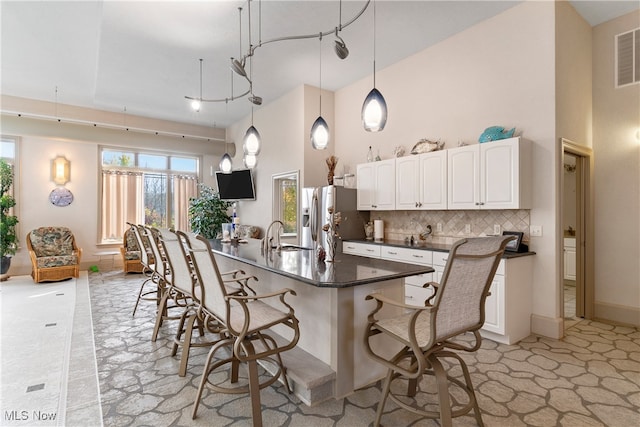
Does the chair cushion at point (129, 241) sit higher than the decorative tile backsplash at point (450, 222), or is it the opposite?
the decorative tile backsplash at point (450, 222)

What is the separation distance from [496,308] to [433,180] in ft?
5.32

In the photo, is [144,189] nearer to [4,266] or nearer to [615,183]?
[4,266]

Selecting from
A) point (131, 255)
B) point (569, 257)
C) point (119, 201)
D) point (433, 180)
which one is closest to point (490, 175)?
point (433, 180)

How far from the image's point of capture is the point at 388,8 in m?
3.56

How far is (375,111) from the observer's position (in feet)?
8.76

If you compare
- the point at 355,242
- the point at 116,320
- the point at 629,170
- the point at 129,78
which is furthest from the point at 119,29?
the point at 629,170

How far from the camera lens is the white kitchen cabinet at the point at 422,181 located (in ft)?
13.1

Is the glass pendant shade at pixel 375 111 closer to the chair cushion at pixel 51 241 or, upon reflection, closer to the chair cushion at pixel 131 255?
the chair cushion at pixel 131 255

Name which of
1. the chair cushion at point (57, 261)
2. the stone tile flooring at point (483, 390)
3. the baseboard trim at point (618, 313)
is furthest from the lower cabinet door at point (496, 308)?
the chair cushion at point (57, 261)

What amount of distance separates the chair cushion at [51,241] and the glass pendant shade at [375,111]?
6.81m

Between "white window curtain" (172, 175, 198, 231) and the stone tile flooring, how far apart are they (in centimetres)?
504

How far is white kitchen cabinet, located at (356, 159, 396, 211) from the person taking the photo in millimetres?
4602

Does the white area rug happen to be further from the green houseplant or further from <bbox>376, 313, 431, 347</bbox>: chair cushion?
the green houseplant

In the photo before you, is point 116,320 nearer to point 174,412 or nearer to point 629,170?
point 174,412
